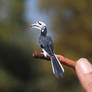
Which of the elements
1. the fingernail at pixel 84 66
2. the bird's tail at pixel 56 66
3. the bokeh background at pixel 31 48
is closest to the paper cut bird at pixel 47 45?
the bird's tail at pixel 56 66

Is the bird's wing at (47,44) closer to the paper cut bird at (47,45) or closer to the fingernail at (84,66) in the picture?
the paper cut bird at (47,45)

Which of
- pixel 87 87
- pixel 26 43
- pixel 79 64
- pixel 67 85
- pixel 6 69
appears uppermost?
pixel 79 64

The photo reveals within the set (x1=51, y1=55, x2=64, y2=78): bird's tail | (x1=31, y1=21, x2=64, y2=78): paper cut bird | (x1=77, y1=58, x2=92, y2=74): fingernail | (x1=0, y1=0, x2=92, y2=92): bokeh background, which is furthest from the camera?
(x1=0, y1=0, x2=92, y2=92): bokeh background

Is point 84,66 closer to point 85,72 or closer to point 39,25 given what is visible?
point 85,72

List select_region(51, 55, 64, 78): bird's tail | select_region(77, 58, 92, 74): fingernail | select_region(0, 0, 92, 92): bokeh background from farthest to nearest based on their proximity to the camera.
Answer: select_region(0, 0, 92, 92): bokeh background → select_region(77, 58, 92, 74): fingernail → select_region(51, 55, 64, 78): bird's tail

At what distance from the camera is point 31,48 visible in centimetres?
1484

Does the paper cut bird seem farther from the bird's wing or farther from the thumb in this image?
the thumb

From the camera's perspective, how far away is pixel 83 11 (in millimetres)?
20625

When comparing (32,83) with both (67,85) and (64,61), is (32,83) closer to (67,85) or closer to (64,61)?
(67,85)

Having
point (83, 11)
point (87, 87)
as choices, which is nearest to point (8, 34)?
point (83, 11)

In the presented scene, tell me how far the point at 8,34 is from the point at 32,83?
246cm

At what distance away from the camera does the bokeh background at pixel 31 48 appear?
1542 cm

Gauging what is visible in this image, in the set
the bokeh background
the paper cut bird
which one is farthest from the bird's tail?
the bokeh background

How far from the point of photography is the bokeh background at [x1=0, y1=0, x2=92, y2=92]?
1542cm
